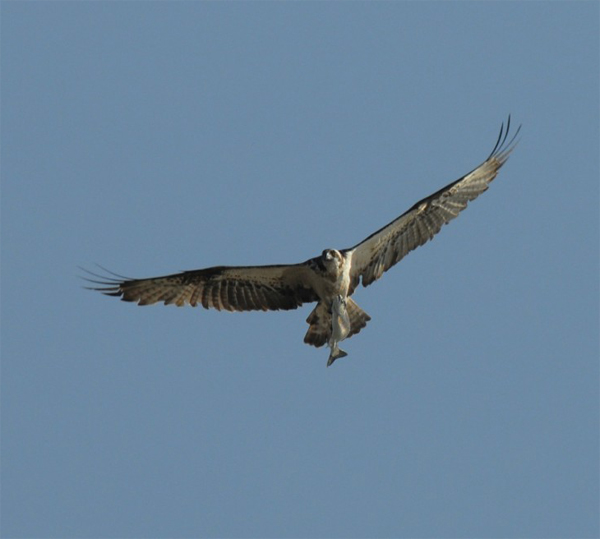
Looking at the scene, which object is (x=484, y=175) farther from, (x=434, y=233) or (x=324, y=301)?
(x=324, y=301)

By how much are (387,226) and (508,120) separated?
222 cm

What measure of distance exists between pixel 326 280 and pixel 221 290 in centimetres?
164

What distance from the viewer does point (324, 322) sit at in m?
12.5

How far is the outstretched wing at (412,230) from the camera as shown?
12320 mm

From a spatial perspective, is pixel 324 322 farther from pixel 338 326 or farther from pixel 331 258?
pixel 331 258

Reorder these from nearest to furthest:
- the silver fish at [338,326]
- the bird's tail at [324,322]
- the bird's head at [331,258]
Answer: the bird's head at [331,258] → the silver fish at [338,326] → the bird's tail at [324,322]

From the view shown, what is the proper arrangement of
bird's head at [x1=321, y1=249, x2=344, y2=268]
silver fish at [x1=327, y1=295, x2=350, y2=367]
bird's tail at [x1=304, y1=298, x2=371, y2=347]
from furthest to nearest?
bird's tail at [x1=304, y1=298, x2=371, y2=347], silver fish at [x1=327, y1=295, x2=350, y2=367], bird's head at [x1=321, y1=249, x2=344, y2=268]

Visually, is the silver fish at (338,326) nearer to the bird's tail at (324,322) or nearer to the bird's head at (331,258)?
the bird's tail at (324,322)

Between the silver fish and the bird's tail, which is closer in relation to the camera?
the silver fish

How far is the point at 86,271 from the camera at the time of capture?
12.5 meters

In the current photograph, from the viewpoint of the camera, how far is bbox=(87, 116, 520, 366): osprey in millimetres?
12227

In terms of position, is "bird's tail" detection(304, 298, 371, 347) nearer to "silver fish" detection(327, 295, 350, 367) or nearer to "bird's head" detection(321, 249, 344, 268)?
"silver fish" detection(327, 295, 350, 367)

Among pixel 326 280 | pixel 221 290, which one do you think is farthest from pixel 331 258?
pixel 221 290

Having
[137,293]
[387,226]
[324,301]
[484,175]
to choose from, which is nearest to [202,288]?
[137,293]
